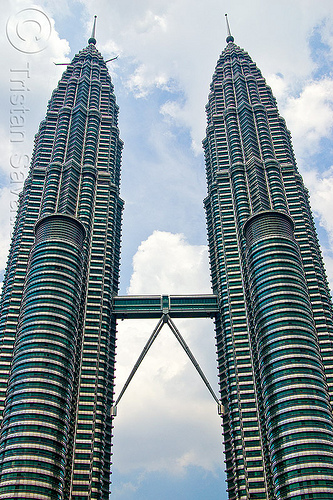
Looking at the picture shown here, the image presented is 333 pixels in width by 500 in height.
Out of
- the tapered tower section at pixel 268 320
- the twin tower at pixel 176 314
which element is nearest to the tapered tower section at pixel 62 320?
the twin tower at pixel 176 314

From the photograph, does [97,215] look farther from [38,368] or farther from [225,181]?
[38,368]

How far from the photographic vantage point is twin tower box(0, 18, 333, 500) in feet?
345

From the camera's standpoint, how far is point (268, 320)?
408 feet

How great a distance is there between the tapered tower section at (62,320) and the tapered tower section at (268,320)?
32.5m

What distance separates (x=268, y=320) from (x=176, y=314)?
1546 inches

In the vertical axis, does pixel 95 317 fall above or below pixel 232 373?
above

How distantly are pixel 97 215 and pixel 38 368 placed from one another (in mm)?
64175

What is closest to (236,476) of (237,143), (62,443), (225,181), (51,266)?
(62,443)

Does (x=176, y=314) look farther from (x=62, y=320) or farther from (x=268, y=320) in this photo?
(x=62, y=320)

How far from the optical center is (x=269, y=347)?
119875 millimetres

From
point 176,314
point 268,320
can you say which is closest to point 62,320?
point 176,314

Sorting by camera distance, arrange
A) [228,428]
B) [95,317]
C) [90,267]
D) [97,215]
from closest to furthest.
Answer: [228,428], [95,317], [90,267], [97,215]

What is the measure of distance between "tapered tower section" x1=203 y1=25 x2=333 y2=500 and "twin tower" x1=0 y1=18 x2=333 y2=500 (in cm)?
34

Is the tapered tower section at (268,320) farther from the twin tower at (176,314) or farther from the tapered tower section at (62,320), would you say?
the tapered tower section at (62,320)
